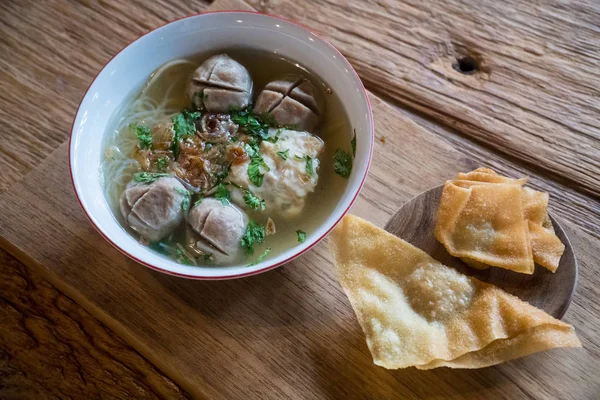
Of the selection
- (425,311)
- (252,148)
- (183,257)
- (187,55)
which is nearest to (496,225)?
(425,311)

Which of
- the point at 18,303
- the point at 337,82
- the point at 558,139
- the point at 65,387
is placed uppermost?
the point at 337,82

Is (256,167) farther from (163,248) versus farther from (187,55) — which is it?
(187,55)

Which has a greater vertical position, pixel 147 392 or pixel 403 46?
pixel 403 46

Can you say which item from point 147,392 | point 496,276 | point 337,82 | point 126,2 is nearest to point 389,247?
point 496,276

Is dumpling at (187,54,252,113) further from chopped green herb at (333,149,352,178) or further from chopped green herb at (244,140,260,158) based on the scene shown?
chopped green herb at (333,149,352,178)

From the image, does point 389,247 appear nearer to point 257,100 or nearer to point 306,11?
point 257,100

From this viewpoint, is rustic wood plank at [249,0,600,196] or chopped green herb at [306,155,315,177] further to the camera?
rustic wood plank at [249,0,600,196]

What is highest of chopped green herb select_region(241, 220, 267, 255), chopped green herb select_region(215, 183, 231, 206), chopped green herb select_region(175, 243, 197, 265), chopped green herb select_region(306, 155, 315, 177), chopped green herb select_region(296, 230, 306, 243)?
chopped green herb select_region(306, 155, 315, 177)

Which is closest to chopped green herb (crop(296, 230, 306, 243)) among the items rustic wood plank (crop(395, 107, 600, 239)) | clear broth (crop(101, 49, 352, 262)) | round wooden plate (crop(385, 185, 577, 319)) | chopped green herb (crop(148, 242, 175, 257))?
clear broth (crop(101, 49, 352, 262))
